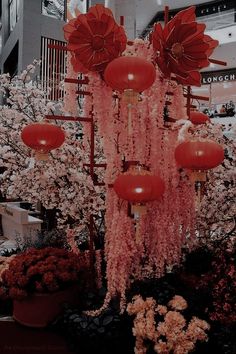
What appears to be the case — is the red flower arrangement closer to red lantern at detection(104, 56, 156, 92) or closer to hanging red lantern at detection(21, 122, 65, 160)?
hanging red lantern at detection(21, 122, 65, 160)

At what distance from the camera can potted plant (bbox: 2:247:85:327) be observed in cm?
434

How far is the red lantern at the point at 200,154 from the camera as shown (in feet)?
11.5

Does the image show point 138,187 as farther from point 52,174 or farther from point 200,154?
point 52,174

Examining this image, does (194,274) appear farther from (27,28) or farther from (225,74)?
(225,74)

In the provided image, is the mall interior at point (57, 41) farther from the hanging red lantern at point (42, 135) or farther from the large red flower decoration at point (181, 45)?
the large red flower decoration at point (181, 45)

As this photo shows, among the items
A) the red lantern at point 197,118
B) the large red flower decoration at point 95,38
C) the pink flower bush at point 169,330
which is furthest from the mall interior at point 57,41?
the pink flower bush at point 169,330

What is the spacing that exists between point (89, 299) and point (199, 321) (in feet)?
4.33

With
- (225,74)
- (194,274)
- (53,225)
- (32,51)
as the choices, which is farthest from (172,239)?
(225,74)

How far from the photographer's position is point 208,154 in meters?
3.50

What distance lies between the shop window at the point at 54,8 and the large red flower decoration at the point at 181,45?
13120mm

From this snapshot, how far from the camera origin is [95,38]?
3830mm

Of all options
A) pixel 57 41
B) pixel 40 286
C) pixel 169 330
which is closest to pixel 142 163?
pixel 169 330

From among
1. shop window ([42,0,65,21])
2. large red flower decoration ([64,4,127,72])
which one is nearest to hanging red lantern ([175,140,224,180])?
large red flower decoration ([64,4,127,72])

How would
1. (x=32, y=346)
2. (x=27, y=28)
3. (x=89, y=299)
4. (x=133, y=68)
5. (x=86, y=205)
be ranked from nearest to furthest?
(x=133, y=68) < (x=32, y=346) < (x=89, y=299) < (x=86, y=205) < (x=27, y=28)
